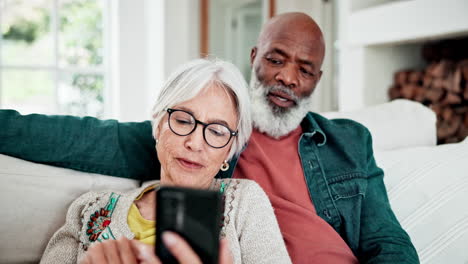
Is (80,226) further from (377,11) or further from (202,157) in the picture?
(377,11)

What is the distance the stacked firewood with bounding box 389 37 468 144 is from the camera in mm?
2703

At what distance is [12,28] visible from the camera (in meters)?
3.94

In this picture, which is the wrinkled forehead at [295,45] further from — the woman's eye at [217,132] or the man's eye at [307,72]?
the woman's eye at [217,132]

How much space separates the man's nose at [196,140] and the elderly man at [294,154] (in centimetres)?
35

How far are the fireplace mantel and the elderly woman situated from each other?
1799 millimetres

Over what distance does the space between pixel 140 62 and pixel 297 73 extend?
2.66 metres

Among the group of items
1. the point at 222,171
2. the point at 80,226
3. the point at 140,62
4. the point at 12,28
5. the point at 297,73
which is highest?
the point at 12,28

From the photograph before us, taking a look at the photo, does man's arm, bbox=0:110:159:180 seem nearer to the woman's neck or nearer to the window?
the woman's neck

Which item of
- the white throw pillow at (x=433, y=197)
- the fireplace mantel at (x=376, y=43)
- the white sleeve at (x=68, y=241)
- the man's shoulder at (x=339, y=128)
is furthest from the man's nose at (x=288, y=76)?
the fireplace mantel at (x=376, y=43)

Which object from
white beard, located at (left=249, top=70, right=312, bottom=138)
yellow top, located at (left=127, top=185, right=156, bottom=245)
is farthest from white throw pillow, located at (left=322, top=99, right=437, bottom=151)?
yellow top, located at (left=127, top=185, right=156, bottom=245)

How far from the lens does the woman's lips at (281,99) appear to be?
165 centimetres

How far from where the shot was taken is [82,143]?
4.50 ft

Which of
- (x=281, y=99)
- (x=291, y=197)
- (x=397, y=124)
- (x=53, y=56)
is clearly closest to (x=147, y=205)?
(x=291, y=197)

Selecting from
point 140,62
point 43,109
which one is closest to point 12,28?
point 43,109
